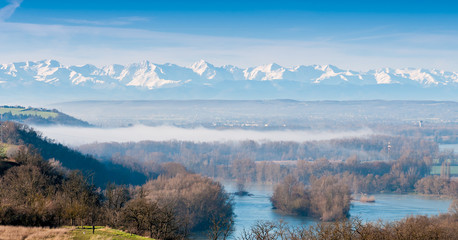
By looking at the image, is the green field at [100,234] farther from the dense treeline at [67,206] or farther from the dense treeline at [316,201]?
the dense treeline at [316,201]

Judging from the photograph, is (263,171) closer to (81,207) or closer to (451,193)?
(451,193)

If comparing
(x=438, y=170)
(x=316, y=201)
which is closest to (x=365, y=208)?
(x=316, y=201)

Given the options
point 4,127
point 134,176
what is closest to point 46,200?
point 4,127

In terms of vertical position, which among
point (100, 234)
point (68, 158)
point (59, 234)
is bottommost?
point (68, 158)

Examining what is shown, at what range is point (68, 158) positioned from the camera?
11825 centimetres

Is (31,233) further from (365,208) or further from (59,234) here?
(365,208)

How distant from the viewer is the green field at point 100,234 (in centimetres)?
3483

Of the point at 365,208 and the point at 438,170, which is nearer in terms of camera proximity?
the point at 365,208

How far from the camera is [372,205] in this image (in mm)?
112062

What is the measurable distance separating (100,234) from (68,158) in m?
85.7

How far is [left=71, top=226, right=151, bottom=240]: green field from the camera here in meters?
34.8

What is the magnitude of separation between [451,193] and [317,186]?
1191 inches

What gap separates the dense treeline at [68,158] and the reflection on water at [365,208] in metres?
22.5

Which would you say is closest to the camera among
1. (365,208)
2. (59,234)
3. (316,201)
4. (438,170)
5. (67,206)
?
(59,234)
